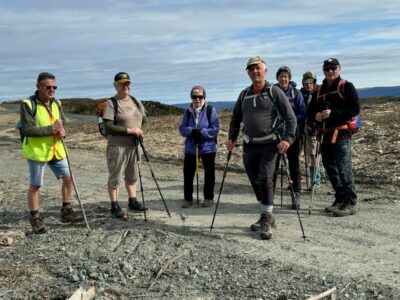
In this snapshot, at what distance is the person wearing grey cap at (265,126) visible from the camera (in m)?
7.22

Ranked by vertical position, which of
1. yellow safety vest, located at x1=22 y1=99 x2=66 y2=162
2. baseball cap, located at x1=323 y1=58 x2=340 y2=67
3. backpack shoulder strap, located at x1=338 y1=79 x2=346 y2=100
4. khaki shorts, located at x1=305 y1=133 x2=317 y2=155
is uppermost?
baseball cap, located at x1=323 y1=58 x2=340 y2=67

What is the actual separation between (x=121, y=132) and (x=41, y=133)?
1.32 metres

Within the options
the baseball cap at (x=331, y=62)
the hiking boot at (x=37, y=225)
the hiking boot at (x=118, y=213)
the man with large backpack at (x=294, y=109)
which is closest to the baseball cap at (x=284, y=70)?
the man with large backpack at (x=294, y=109)

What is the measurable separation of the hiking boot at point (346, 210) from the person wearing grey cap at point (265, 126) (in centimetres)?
159

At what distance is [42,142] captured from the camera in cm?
761

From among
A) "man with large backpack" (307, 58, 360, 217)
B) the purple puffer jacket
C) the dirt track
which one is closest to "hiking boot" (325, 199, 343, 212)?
"man with large backpack" (307, 58, 360, 217)

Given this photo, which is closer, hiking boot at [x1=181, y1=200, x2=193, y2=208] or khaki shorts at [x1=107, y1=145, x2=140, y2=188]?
khaki shorts at [x1=107, y1=145, x2=140, y2=188]

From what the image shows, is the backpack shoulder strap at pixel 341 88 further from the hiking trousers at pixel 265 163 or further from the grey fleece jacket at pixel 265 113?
the hiking trousers at pixel 265 163

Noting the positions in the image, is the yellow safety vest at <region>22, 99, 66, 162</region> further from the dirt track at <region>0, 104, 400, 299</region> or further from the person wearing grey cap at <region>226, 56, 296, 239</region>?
the person wearing grey cap at <region>226, 56, 296, 239</region>

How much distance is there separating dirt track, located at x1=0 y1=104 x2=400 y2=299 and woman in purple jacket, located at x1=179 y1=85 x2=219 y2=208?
611 mm

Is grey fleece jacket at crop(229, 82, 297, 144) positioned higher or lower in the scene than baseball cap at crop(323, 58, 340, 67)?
lower

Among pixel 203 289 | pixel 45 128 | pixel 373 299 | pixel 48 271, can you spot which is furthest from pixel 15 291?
pixel 373 299

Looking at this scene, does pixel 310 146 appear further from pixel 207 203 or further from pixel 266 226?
pixel 266 226

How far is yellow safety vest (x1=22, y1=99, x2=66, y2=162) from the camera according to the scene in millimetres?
7543
